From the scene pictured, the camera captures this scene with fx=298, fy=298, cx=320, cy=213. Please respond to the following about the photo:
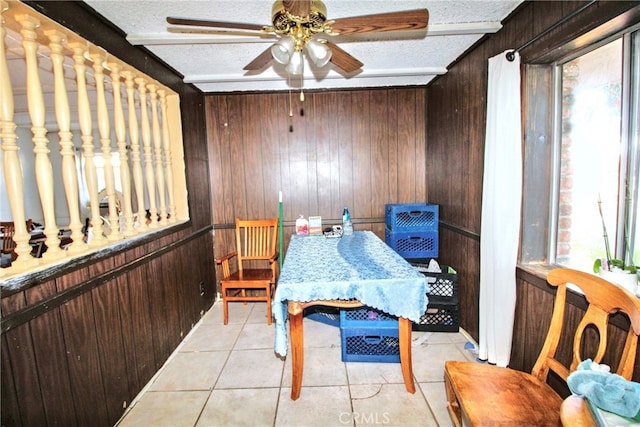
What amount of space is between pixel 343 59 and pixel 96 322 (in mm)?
2053

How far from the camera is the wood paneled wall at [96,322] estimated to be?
1213 mm

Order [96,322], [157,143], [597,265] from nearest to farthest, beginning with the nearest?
[597,265]
[96,322]
[157,143]

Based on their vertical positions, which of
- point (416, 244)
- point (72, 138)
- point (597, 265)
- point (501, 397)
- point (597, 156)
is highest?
point (72, 138)

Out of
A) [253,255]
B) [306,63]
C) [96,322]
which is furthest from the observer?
[253,255]

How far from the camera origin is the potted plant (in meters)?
1.33

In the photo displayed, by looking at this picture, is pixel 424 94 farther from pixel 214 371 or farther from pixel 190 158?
pixel 214 371

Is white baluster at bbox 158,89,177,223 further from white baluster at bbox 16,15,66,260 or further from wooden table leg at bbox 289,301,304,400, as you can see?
wooden table leg at bbox 289,301,304,400

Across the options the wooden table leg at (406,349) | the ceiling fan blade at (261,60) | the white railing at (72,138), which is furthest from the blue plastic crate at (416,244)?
the white railing at (72,138)

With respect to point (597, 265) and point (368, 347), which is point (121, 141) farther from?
point (597, 265)

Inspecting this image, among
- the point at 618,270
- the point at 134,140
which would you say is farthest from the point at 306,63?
the point at 618,270

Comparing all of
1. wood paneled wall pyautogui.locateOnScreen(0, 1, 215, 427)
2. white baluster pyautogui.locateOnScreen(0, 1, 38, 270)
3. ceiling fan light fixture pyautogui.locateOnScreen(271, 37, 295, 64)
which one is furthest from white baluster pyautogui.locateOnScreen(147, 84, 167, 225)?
ceiling fan light fixture pyautogui.locateOnScreen(271, 37, 295, 64)

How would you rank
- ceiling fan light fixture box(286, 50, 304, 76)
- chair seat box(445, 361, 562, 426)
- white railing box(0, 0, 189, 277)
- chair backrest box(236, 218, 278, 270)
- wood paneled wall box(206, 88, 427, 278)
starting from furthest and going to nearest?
wood paneled wall box(206, 88, 427, 278)
chair backrest box(236, 218, 278, 270)
ceiling fan light fixture box(286, 50, 304, 76)
white railing box(0, 0, 189, 277)
chair seat box(445, 361, 562, 426)

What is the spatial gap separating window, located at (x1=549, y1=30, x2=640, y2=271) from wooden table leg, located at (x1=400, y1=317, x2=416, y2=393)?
3.31 ft

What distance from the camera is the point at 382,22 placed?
4.62 feet
